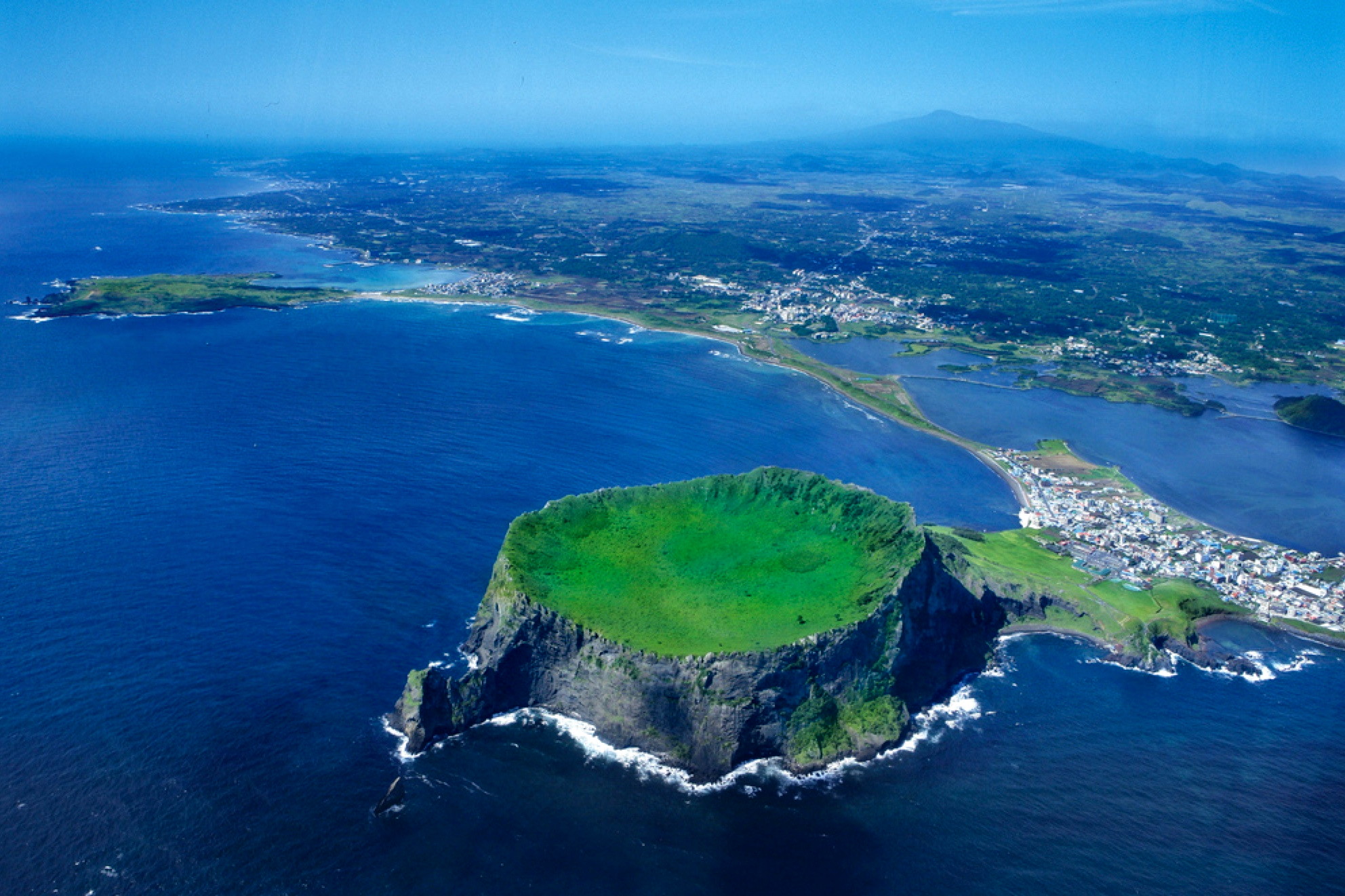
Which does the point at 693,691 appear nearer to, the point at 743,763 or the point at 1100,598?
the point at 743,763

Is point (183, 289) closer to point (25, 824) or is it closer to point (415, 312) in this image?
point (415, 312)

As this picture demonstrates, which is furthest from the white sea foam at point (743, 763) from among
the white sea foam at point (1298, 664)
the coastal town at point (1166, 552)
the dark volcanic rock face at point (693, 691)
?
the coastal town at point (1166, 552)

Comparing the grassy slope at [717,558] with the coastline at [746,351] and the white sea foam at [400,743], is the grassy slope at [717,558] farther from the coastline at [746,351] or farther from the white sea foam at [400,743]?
the coastline at [746,351]

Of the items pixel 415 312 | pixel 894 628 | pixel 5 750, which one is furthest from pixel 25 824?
pixel 415 312

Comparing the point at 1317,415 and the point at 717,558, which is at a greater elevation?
the point at 1317,415

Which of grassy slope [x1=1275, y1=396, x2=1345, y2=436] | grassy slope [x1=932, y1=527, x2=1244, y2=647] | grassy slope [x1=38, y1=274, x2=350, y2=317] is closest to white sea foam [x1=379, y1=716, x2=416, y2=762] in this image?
grassy slope [x1=932, y1=527, x2=1244, y2=647]

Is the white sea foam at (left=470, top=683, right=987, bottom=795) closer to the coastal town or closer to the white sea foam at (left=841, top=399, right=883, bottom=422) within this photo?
the coastal town


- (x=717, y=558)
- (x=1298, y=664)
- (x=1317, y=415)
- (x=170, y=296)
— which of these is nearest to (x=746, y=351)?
(x=717, y=558)
